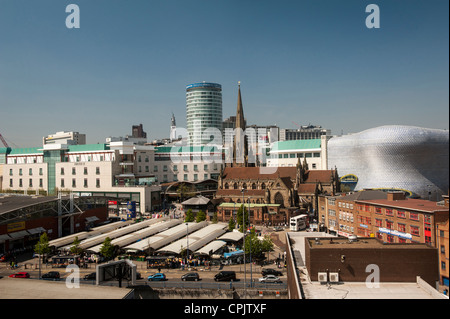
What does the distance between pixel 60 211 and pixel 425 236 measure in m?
50.6

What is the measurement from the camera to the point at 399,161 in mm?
92625

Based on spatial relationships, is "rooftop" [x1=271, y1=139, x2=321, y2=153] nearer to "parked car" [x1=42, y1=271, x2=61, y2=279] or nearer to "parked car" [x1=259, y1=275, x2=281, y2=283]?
"parked car" [x1=259, y1=275, x2=281, y2=283]

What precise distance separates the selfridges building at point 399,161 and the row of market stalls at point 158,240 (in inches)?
2237

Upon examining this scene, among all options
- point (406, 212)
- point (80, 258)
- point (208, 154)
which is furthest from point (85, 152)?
point (406, 212)

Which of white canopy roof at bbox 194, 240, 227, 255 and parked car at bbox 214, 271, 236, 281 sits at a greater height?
white canopy roof at bbox 194, 240, 227, 255

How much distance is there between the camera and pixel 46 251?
40875 millimetres

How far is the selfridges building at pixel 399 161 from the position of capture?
8862 cm

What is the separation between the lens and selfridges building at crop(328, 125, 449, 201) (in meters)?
88.6

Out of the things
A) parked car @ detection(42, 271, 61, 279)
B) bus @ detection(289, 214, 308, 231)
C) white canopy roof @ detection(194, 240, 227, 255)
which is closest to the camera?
parked car @ detection(42, 271, 61, 279)

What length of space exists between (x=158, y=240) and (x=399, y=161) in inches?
2857

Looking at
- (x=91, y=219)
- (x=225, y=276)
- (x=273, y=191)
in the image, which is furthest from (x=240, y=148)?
(x=225, y=276)

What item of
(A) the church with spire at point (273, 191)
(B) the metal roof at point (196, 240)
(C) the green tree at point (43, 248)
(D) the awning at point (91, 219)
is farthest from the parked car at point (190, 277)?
(D) the awning at point (91, 219)

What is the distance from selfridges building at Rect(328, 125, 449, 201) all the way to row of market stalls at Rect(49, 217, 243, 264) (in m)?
56.8

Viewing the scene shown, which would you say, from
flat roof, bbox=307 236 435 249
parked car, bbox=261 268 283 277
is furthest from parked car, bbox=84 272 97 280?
flat roof, bbox=307 236 435 249
